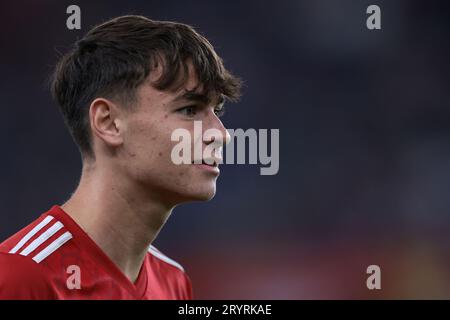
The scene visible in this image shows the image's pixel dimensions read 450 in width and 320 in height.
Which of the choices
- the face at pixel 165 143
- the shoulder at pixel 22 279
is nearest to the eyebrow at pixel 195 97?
the face at pixel 165 143

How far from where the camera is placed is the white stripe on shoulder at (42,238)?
7.01ft

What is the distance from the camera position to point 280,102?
5.90m

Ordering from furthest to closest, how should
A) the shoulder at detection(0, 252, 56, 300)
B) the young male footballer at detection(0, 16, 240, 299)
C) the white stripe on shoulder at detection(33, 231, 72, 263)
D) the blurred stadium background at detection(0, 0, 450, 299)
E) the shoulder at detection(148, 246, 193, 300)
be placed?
the blurred stadium background at detection(0, 0, 450, 299) → the shoulder at detection(148, 246, 193, 300) → the young male footballer at detection(0, 16, 240, 299) → the white stripe on shoulder at detection(33, 231, 72, 263) → the shoulder at detection(0, 252, 56, 300)

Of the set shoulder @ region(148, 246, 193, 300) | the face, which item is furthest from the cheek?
shoulder @ region(148, 246, 193, 300)

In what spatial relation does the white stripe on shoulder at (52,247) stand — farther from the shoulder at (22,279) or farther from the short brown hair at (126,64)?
the short brown hair at (126,64)

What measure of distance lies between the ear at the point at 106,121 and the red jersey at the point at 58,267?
310mm

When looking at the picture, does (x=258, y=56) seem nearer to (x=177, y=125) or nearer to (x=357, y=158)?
(x=357, y=158)

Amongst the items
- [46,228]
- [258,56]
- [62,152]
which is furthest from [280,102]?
[46,228]

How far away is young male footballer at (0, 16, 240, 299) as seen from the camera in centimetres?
230

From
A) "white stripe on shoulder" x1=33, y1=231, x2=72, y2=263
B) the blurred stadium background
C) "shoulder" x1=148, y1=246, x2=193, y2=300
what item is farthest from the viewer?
the blurred stadium background

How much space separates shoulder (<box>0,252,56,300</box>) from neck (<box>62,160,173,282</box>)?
0.27 meters

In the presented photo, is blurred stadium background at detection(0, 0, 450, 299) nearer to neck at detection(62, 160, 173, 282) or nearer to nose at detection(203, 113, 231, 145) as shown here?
neck at detection(62, 160, 173, 282)

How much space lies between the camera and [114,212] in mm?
2342

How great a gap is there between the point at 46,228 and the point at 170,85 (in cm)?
67
